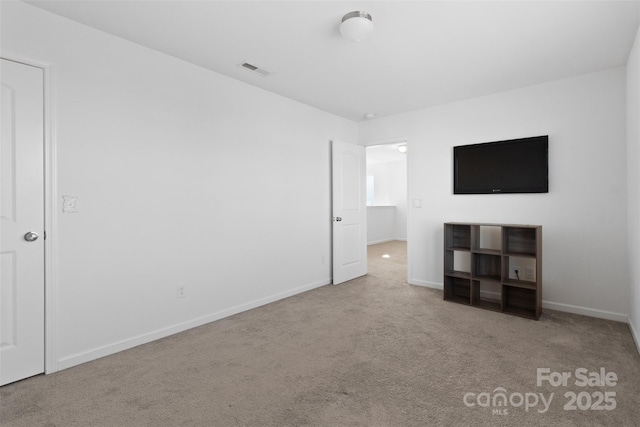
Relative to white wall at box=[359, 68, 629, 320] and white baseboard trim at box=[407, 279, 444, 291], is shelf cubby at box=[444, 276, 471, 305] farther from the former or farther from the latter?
white wall at box=[359, 68, 629, 320]

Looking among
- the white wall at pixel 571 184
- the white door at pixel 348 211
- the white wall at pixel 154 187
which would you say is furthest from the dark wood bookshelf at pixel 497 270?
the white wall at pixel 154 187

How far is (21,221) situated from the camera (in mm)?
2135

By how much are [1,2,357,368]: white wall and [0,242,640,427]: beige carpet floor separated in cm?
31

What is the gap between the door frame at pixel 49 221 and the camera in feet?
7.29

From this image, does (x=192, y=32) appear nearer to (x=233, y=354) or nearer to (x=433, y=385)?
(x=233, y=354)

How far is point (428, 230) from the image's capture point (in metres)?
4.41

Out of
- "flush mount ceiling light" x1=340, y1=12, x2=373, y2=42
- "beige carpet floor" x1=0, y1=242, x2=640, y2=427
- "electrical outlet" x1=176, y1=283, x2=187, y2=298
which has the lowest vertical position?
"beige carpet floor" x1=0, y1=242, x2=640, y2=427

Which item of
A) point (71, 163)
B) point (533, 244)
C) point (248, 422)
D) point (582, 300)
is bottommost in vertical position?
point (248, 422)

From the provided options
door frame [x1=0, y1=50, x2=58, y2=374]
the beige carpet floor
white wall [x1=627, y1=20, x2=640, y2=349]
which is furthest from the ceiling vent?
white wall [x1=627, y1=20, x2=640, y2=349]

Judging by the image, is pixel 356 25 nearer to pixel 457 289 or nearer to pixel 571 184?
pixel 571 184

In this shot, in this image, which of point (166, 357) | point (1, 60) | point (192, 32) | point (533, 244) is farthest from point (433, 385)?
point (1, 60)

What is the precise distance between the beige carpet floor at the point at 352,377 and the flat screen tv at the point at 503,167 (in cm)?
147

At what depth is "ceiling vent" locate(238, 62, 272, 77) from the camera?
120 inches

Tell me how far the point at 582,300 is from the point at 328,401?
10.0ft
